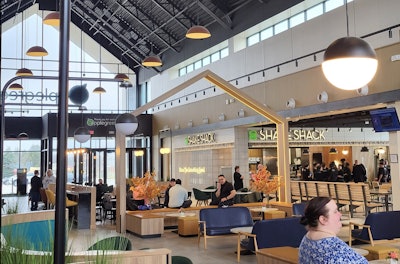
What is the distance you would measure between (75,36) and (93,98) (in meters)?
3.52

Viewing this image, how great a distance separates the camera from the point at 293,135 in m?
19.3

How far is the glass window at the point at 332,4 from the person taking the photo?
1320cm

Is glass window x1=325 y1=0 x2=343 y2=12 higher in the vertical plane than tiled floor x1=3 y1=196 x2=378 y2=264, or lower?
higher

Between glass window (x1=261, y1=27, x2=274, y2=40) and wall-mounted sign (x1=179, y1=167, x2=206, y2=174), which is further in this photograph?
wall-mounted sign (x1=179, y1=167, x2=206, y2=174)

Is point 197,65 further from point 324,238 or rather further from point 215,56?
point 324,238

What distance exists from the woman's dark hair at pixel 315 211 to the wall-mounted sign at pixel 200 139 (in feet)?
54.5

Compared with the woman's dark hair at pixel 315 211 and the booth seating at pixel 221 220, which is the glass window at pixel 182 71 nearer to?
the booth seating at pixel 221 220

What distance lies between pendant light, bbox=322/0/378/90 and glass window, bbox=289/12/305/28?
12416 mm

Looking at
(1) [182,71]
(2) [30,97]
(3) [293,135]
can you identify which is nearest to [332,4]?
(3) [293,135]

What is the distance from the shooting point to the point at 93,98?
2603cm

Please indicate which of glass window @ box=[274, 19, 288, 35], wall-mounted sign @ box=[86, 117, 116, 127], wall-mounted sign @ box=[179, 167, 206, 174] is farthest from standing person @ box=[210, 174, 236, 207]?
wall-mounted sign @ box=[86, 117, 116, 127]

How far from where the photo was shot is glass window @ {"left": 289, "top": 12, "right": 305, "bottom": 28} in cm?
1484

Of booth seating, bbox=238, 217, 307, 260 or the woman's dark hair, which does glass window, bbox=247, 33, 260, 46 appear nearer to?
booth seating, bbox=238, 217, 307, 260

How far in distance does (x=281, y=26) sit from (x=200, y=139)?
680 centimetres
